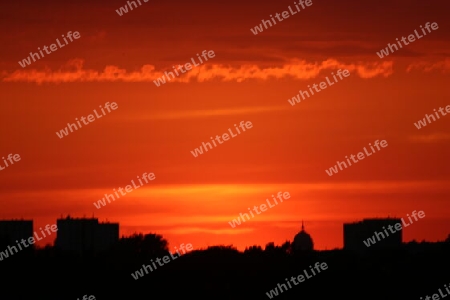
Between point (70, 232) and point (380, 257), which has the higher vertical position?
point (70, 232)

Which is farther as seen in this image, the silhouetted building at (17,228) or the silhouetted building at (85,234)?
the silhouetted building at (85,234)

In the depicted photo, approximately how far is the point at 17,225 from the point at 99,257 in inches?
1866

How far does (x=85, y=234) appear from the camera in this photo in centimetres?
18562

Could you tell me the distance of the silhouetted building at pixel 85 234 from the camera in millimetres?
179125

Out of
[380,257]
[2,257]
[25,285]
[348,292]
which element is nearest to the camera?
[25,285]

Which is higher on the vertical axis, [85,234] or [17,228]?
[17,228]

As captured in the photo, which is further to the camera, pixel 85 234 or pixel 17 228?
pixel 85 234

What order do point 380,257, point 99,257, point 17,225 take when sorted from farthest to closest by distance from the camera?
point 17,225 < point 380,257 < point 99,257

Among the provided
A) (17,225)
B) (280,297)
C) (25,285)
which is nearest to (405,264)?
(280,297)

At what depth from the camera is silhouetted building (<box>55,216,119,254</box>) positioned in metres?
179

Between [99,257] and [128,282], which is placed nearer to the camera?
[128,282]

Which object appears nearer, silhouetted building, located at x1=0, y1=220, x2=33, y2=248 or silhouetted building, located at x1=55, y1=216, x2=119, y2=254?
silhouetted building, located at x1=0, y1=220, x2=33, y2=248

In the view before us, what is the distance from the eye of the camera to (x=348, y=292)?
109875mm

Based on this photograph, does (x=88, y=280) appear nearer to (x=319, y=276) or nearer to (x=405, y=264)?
(x=319, y=276)
